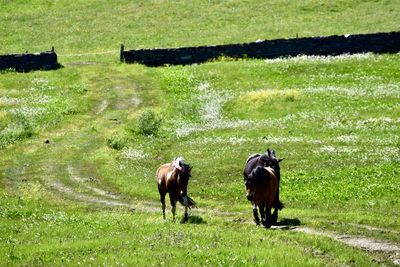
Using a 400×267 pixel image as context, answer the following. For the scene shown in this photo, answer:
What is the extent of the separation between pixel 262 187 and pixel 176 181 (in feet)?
15.3

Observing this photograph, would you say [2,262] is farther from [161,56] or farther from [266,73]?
[161,56]

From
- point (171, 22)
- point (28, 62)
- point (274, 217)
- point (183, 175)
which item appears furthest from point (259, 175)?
point (171, 22)

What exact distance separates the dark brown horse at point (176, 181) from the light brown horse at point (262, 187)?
3.18 metres

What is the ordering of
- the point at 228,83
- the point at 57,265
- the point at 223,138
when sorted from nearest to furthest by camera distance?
the point at 57,265, the point at 223,138, the point at 228,83

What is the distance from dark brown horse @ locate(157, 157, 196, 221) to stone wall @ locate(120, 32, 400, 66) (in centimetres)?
4500

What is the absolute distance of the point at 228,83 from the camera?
66.6m

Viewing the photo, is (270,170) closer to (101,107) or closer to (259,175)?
(259,175)

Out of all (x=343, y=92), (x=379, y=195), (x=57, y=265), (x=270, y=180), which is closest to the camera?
(x=57, y=265)

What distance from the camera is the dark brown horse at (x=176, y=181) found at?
1137 inches

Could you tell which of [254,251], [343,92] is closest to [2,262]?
[254,251]

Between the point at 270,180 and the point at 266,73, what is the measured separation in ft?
138

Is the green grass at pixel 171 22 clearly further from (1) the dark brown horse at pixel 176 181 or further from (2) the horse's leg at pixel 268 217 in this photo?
(2) the horse's leg at pixel 268 217

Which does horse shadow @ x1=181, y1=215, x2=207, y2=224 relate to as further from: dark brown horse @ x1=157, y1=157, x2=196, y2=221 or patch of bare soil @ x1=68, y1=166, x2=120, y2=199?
patch of bare soil @ x1=68, y1=166, x2=120, y2=199

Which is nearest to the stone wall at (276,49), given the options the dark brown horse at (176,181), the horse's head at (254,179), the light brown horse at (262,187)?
the dark brown horse at (176,181)
